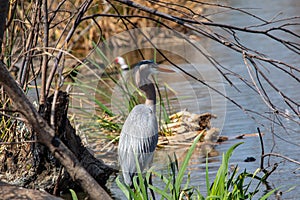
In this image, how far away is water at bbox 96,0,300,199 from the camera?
17.3 feet

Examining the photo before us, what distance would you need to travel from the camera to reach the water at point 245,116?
5.27 metres

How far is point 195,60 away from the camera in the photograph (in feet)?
36.2

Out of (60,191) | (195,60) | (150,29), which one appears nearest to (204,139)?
(60,191)

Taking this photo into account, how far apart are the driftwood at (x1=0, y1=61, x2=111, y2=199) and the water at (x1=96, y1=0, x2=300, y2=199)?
972 mm

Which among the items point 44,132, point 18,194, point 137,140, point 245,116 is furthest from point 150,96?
point 44,132

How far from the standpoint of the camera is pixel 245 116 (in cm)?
734

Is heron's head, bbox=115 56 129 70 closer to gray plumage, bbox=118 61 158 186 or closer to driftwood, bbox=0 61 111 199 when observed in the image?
gray plumage, bbox=118 61 158 186

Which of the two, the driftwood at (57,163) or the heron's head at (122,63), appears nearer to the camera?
the driftwood at (57,163)

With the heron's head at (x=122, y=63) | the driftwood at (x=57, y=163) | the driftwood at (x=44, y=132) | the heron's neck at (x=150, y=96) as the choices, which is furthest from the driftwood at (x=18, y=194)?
the heron's head at (x=122, y=63)

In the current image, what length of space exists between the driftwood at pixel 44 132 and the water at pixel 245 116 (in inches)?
38.3

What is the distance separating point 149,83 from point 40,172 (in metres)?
1.43

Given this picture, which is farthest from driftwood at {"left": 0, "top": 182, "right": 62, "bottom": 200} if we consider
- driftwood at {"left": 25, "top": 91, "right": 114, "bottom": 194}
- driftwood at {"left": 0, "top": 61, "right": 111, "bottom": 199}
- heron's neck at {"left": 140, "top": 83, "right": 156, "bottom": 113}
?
heron's neck at {"left": 140, "top": 83, "right": 156, "bottom": 113}

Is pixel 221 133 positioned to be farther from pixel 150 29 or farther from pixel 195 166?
pixel 150 29

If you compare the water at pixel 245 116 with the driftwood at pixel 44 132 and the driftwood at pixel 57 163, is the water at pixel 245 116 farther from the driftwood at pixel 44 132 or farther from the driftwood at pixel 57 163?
the driftwood at pixel 44 132
